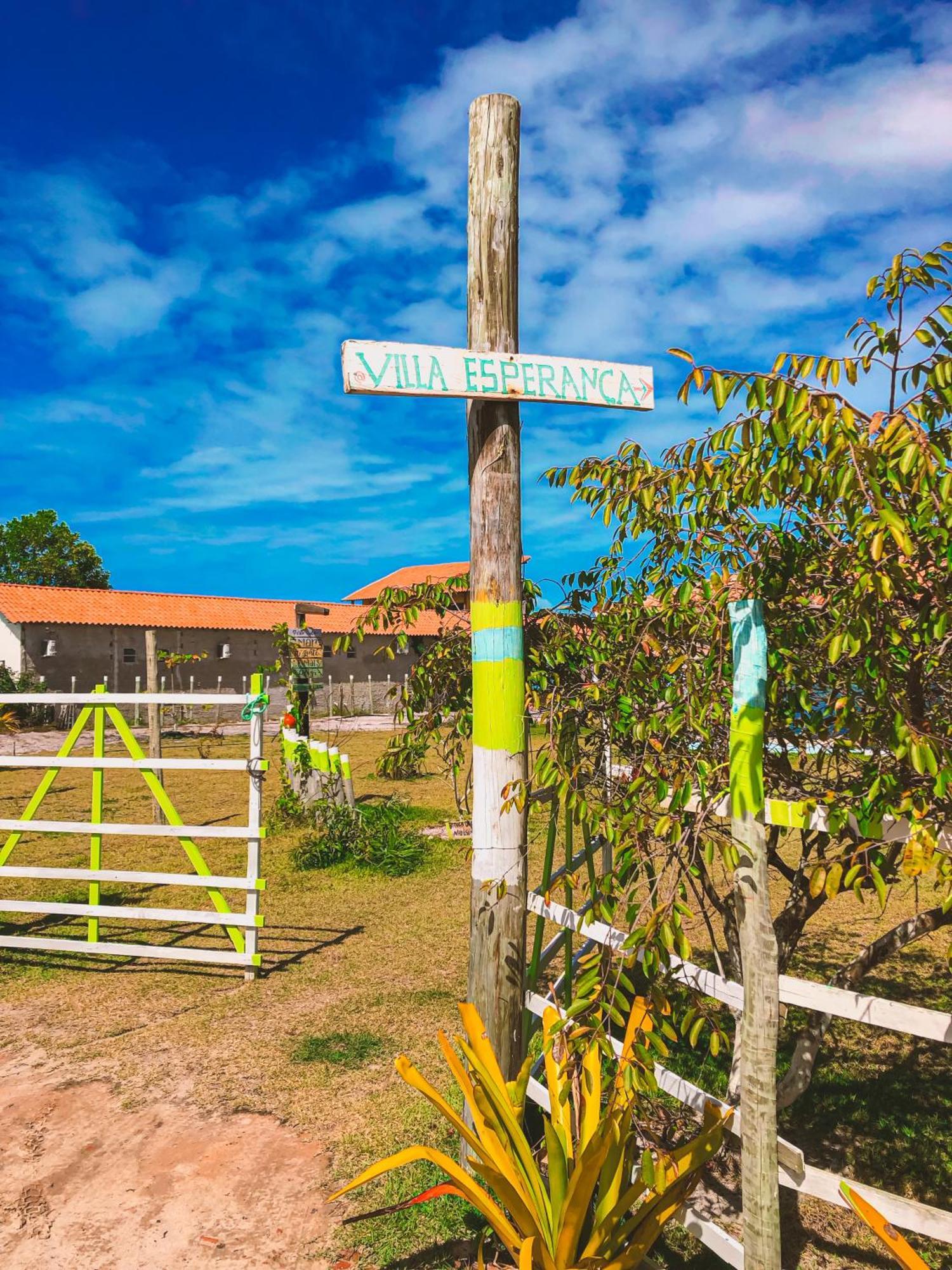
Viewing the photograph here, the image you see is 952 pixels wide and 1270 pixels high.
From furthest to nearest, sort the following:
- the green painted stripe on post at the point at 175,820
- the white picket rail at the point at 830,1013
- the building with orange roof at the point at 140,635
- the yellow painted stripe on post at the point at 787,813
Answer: the building with orange roof at the point at 140,635 → the green painted stripe on post at the point at 175,820 → the yellow painted stripe on post at the point at 787,813 → the white picket rail at the point at 830,1013

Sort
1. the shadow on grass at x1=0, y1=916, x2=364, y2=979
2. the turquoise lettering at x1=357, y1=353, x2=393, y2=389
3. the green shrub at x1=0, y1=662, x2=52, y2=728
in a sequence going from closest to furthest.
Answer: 1. the turquoise lettering at x1=357, y1=353, x2=393, y2=389
2. the shadow on grass at x1=0, y1=916, x2=364, y2=979
3. the green shrub at x1=0, y1=662, x2=52, y2=728

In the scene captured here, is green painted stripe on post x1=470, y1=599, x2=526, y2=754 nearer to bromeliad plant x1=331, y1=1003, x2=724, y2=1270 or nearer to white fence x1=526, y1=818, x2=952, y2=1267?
white fence x1=526, y1=818, x2=952, y2=1267

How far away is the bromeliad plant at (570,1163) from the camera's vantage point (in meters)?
2.40

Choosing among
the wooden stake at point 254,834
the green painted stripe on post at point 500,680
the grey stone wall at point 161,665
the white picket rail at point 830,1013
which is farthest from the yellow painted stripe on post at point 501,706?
the grey stone wall at point 161,665

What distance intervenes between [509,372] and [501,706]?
4.15 ft

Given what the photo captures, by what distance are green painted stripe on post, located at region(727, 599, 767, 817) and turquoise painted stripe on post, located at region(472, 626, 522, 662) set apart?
1.06 metres

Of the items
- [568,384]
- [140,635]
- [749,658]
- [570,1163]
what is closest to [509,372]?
[568,384]

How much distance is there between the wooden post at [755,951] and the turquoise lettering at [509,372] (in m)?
1.36

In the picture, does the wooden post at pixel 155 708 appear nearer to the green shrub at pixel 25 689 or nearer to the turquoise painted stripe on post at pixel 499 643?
the turquoise painted stripe on post at pixel 499 643

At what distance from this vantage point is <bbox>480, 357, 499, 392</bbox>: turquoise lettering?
3.21 meters

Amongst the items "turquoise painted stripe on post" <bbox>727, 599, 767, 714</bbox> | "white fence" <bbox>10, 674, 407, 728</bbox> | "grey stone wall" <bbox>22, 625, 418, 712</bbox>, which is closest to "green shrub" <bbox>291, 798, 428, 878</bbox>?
"turquoise painted stripe on post" <bbox>727, 599, 767, 714</bbox>

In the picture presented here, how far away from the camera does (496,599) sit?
3.28 metres

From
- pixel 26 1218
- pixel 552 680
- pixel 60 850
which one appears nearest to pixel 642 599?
pixel 552 680

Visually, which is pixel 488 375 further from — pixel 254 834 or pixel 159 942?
pixel 159 942
